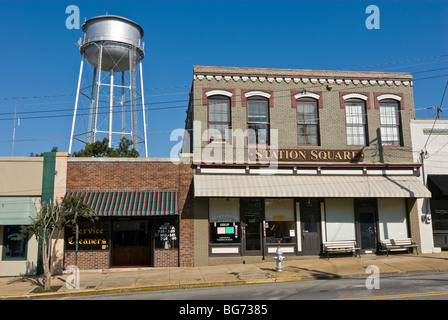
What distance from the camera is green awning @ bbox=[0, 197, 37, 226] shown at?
54.0ft

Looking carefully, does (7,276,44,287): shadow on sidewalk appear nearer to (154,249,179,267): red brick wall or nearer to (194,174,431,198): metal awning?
(154,249,179,267): red brick wall

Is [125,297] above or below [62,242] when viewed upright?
below

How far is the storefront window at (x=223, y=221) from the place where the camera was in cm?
1802

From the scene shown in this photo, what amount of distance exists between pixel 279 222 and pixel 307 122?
5.31 m

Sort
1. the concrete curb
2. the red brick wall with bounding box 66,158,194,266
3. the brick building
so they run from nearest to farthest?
the concrete curb, the red brick wall with bounding box 66,158,194,266, the brick building

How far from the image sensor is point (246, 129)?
19.2 metres

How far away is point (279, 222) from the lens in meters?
18.6

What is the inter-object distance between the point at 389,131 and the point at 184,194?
11094 millimetres

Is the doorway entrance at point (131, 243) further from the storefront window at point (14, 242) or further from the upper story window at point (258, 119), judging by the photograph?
the upper story window at point (258, 119)

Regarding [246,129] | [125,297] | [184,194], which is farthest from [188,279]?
[246,129]

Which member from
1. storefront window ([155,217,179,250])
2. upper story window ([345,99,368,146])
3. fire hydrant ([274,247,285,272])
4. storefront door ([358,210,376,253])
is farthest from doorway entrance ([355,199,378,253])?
storefront window ([155,217,179,250])

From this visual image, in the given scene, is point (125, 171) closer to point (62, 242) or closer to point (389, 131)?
point (62, 242)

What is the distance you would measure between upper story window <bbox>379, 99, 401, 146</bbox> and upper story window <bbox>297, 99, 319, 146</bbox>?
3.47 m

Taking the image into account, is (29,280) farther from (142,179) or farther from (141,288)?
Answer: (142,179)
